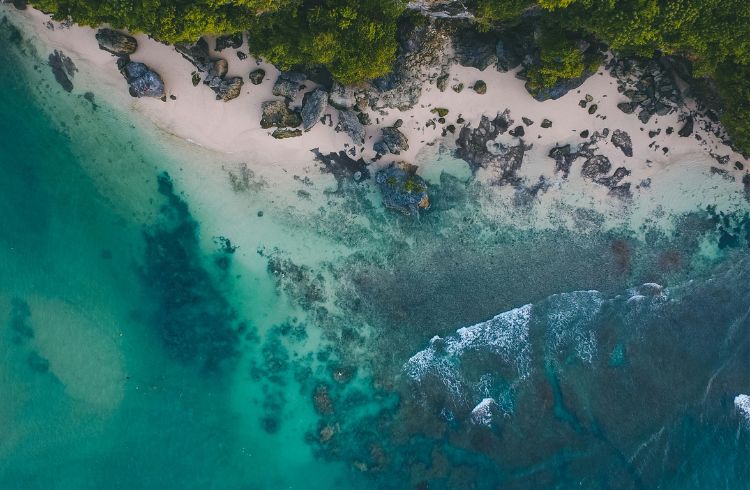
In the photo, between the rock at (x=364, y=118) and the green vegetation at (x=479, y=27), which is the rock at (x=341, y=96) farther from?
the green vegetation at (x=479, y=27)

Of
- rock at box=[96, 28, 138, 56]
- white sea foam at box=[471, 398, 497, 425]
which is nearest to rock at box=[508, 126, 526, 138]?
white sea foam at box=[471, 398, 497, 425]

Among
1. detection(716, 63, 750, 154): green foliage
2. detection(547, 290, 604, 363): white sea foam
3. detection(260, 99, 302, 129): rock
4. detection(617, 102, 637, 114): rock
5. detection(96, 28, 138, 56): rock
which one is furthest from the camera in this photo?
detection(547, 290, 604, 363): white sea foam

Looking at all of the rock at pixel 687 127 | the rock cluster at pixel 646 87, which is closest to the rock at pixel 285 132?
the rock cluster at pixel 646 87

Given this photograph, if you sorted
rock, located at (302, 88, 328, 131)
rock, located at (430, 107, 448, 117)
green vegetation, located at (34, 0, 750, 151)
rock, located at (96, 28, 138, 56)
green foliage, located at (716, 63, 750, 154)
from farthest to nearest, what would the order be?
rock, located at (430, 107, 448, 117), rock, located at (302, 88, 328, 131), rock, located at (96, 28, 138, 56), green foliage, located at (716, 63, 750, 154), green vegetation, located at (34, 0, 750, 151)

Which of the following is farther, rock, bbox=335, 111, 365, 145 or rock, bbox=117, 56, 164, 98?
rock, bbox=335, 111, 365, 145

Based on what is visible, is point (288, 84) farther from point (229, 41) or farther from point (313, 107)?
point (229, 41)

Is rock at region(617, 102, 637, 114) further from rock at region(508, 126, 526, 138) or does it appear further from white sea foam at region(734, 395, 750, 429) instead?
white sea foam at region(734, 395, 750, 429)

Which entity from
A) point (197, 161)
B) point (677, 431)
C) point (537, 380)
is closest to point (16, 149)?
point (197, 161)

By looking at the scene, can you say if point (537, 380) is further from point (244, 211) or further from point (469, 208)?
point (244, 211)
